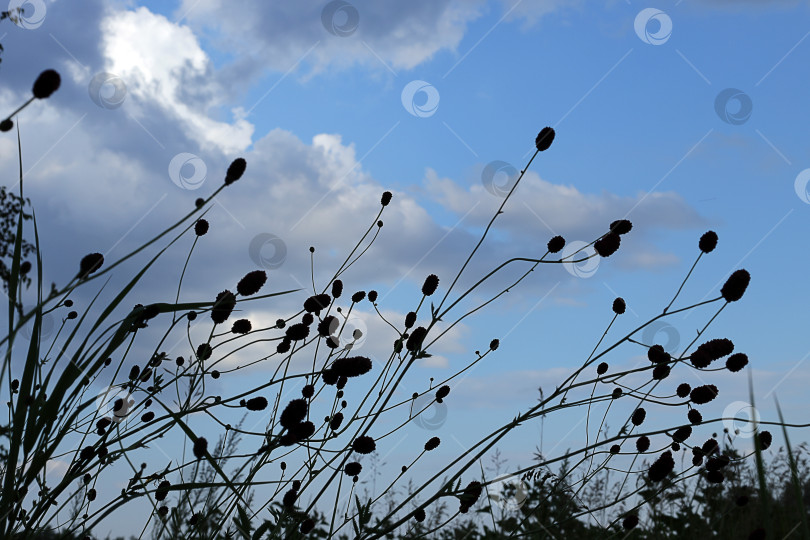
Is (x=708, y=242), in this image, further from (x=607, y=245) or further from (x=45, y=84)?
(x=45, y=84)

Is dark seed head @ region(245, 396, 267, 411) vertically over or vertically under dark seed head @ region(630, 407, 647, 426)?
under

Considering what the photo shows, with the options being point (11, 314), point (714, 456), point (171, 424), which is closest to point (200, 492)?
point (171, 424)

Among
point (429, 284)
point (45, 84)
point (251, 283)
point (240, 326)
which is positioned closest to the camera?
point (45, 84)

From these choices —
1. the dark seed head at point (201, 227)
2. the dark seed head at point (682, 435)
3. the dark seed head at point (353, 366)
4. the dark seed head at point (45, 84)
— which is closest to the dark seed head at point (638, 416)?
the dark seed head at point (682, 435)

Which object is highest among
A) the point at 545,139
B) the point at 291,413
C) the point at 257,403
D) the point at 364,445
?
the point at 545,139

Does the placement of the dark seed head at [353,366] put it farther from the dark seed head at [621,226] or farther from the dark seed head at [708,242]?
the dark seed head at [708,242]

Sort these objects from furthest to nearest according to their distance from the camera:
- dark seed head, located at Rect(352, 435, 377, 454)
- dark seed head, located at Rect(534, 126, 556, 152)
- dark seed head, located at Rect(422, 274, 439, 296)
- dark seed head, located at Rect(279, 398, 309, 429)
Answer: dark seed head, located at Rect(422, 274, 439, 296), dark seed head, located at Rect(534, 126, 556, 152), dark seed head, located at Rect(352, 435, 377, 454), dark seed head, located at Rect(279, 398, 309, 429)

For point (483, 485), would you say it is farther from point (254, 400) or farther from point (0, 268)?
point (0, 268)

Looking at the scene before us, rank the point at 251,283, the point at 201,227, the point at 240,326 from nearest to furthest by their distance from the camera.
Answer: the point at 251,283 < the point at 240,326 < the point at 201,227

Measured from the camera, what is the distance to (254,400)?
2.16m

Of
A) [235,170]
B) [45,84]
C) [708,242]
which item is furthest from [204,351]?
[708,242]

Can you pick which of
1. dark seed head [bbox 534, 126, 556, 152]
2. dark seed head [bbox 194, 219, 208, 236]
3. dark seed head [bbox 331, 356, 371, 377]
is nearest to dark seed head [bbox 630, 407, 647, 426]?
dark seed head [bbox 534, 126, 556, 152]

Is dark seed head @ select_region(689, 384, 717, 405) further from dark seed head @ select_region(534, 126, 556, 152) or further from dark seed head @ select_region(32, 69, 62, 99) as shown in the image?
dark seed head @ select_region(32, 69, 62, 99)

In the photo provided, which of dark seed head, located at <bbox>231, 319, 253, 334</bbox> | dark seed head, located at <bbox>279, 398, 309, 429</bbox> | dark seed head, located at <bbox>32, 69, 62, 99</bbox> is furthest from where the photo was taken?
dark seed head, located at <bbox>231, 319, 253, 334</bbox>
